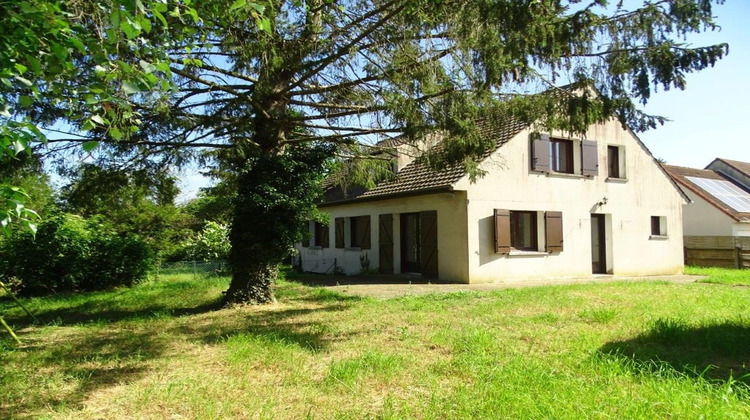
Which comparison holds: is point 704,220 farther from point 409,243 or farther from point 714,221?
point 409,243

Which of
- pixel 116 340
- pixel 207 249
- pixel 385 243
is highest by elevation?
pixel 385 243

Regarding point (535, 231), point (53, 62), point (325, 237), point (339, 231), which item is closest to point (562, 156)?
point (535, 231)

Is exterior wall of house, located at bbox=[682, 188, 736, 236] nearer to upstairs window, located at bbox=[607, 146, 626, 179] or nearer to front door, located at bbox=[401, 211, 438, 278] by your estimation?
upstairs window, located at bbox=[607, 146, 626, 179]

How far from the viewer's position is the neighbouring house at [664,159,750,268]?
18719mm

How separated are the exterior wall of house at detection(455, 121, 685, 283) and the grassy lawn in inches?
167

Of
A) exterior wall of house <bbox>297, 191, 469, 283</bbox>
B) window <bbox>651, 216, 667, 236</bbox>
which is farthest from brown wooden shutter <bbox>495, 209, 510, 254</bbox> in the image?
window <bbox>651, 216, 667, 236</bbox>

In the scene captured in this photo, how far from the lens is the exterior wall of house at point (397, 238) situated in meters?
12.5

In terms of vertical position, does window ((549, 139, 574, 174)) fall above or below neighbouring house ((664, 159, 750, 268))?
above

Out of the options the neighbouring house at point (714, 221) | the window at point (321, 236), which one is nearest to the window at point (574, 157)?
the neighbouring house at point (714, 221)

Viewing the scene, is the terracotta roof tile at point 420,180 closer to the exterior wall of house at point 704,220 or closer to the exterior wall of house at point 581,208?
the exterior wall of house at point 581,208

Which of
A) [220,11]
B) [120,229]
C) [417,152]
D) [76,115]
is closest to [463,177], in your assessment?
[417,152]

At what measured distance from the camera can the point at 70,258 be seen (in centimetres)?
1221

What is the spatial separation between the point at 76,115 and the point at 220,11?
164 centimetres

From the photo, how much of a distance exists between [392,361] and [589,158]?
12.4 metres
